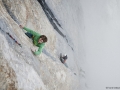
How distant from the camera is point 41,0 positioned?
49.6 feet

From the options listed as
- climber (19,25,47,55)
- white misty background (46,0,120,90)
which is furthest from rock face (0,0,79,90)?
white misty background (46,0,120,90)

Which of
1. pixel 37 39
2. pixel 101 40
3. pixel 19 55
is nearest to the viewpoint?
pixel 19 55

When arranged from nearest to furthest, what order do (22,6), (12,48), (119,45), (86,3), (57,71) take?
(12,48)
(22,6)
(57,71)
(86,3)
(119,45)

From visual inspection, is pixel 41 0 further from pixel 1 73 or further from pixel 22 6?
pixel 1 73

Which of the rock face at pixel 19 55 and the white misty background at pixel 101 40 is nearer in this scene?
the rock face at pixel 19 55

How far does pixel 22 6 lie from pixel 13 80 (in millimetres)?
6626

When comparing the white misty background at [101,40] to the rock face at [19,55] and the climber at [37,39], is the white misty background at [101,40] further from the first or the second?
the climber at [37,39]

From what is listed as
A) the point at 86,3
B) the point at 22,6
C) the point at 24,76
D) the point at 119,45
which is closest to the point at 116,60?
the point at 119,45

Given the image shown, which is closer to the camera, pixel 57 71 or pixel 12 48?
pixel 12 48

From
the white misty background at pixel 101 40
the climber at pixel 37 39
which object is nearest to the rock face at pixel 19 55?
the climber at pixel 37 39

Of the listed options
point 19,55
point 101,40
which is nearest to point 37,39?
point 19,55

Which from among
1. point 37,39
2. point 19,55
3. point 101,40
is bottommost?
point 101,40

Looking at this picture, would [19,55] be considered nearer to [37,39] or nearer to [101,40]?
[37,39]

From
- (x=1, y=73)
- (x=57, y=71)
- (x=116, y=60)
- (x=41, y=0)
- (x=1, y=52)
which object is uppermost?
(x=41, y=0)
